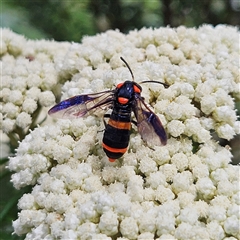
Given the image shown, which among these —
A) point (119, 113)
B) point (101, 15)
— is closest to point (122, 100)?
point (119, 113)

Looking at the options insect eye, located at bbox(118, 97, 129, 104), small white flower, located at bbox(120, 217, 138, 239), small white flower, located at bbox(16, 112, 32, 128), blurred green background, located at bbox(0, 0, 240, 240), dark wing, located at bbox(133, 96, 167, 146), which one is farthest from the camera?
blurred green background, located at bbox(0, 0, 240, 240)

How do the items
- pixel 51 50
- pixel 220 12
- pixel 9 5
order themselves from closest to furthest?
pixel 51 50
pixel 9 5
pixel 220 12

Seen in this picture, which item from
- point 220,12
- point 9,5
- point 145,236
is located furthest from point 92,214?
point 220,12

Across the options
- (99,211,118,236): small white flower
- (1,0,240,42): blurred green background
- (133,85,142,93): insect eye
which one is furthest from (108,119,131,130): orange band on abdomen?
(1,0,240,42): blurred green background

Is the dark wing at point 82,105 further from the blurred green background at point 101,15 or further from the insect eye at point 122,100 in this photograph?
the blurred green background at point 101,15

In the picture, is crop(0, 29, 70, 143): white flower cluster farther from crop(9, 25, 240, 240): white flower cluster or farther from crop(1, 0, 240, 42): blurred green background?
crop(1, 0, 240, 42): blurred green background

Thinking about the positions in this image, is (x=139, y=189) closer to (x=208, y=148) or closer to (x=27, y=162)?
(x=208, y=148)

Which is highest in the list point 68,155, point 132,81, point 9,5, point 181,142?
point 132,81
